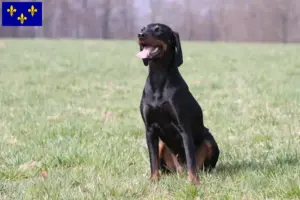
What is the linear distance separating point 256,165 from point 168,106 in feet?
3.56

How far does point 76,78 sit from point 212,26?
75708 mm

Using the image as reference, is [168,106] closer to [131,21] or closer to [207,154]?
[207,154]

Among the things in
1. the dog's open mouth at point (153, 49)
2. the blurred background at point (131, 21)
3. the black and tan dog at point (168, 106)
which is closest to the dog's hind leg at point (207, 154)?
the black and tan dog at point (168, 106)

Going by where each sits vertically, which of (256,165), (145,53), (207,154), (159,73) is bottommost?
(256,165)

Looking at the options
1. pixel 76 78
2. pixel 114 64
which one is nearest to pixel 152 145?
pixel 76 78

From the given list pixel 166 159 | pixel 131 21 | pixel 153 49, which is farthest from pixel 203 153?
pixel 131 21

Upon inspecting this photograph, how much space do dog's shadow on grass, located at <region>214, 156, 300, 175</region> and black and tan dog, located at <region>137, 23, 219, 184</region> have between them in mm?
267

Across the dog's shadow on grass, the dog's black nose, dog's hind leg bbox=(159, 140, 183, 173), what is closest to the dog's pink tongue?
the dog's black nose

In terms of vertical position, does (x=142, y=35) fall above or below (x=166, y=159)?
above

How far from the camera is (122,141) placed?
5.47 meters

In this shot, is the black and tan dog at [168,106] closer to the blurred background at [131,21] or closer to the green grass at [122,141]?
the green grass at [122,141]

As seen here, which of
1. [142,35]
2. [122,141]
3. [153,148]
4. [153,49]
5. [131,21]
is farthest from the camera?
[131,21]

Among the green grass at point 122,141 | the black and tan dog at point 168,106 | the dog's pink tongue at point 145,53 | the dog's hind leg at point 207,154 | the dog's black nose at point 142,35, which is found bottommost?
the green grass at point 122,141

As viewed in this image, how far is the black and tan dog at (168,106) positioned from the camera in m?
3.76
